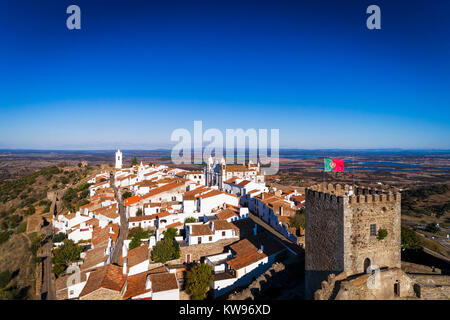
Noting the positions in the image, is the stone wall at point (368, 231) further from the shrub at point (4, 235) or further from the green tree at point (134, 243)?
the shrub at point (4, 235)

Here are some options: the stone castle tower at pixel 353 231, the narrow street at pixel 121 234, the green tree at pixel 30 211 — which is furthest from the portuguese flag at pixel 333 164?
the green tree at pixel 30 211

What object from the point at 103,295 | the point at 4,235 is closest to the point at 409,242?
the point at 103,295

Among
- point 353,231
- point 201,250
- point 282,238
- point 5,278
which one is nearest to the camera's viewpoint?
point 353,231

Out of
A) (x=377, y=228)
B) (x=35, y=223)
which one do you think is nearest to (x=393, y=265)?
(x=377, y=228)

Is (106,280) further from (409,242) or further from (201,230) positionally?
(409,242)

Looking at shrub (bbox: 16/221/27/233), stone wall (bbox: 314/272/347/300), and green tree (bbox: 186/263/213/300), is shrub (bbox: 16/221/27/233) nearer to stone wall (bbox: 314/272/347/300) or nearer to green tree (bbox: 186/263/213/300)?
green tree (bbox: 186/263/213/300)

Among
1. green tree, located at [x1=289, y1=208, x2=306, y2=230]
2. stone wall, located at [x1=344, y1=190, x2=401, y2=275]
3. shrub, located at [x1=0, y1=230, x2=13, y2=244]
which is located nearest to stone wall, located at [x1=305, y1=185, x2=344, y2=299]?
stone wall, located at [x1=344, y1=190, x2=401, y2=275]

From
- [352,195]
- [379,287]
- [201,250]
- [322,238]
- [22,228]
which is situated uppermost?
[352,195]
